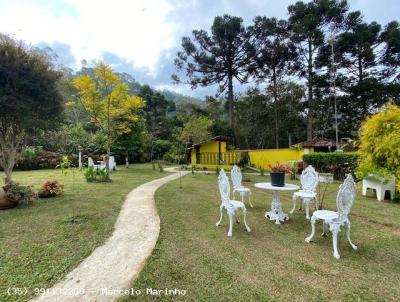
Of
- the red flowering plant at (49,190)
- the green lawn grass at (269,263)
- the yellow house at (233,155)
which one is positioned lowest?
the green lawn grass at (269,263)

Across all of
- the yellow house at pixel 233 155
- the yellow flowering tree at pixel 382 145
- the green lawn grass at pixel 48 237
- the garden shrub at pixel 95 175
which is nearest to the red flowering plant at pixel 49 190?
the green lawn grass at pixel 48 237

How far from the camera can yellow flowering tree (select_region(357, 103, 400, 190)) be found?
7074mm

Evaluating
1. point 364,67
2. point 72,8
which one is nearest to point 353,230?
point 72,8

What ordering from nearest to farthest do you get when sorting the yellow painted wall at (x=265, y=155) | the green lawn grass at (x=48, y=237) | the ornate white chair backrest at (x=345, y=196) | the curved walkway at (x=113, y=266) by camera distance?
1. the curved walkway at (x=113, y=266)
2. the green lawn grass at (x=48, y=237)
3. the ornate white chair backrest at (x=345, y=196)
4. the yellow painted wall at (x=265, y=155)

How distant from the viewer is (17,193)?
596cm

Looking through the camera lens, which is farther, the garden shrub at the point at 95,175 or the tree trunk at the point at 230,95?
the tree trunk at the point at 230,95

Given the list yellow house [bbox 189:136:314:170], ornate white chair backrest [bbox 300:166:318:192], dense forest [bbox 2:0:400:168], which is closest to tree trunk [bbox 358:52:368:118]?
dense forest [bbox 2:0:400:168]

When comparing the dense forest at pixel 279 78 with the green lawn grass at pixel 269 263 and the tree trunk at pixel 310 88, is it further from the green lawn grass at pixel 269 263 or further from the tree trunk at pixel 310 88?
the green lawn grass at pixel 269 263

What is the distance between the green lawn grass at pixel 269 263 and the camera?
2.47 metres

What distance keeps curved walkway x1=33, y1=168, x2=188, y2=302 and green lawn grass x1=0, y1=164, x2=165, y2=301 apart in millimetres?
161

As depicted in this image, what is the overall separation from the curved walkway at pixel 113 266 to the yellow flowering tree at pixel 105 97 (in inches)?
361

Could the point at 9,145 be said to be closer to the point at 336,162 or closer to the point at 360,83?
the point at 336,162

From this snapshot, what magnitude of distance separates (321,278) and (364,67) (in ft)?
75.9

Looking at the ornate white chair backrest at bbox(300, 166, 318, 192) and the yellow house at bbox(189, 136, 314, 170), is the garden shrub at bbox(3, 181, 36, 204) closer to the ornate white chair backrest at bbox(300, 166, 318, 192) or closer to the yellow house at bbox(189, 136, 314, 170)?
the ornate white chair backrest at bbox(300, 166, 318, 192)
